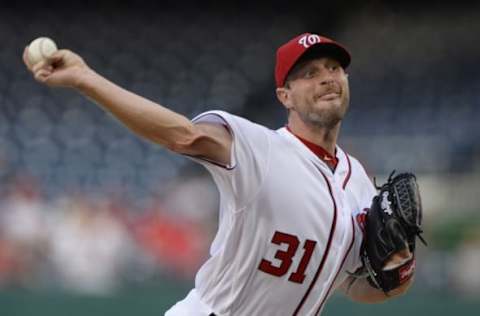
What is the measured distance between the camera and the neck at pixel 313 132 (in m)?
3.20

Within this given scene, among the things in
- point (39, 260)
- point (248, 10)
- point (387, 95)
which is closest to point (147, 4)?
point (248, 10)

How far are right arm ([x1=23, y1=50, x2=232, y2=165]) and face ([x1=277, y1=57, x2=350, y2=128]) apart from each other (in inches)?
20.3

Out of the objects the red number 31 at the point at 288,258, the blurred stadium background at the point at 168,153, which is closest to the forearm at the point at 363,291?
the red number 31 at the point at 288,258

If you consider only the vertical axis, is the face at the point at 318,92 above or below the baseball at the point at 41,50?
above

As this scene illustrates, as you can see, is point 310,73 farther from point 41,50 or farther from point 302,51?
point 41,50

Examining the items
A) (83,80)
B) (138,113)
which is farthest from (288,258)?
(83,80)

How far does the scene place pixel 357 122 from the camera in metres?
10.5

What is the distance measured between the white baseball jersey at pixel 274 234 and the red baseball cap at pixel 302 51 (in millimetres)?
218

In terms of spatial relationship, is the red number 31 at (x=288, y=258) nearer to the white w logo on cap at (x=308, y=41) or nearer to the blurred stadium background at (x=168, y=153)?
the white w logo on cap at (x=308, y=41)

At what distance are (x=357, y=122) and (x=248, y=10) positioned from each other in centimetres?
277

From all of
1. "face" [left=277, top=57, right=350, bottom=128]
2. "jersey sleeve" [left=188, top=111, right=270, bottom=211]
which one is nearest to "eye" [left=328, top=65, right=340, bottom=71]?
"face" [left=277, top=57, right=350, bottom=128]

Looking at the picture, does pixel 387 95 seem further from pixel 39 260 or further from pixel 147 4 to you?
pixel 39 260

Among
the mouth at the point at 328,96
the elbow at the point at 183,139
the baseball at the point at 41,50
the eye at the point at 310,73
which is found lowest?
the elbow at the point at 183,139

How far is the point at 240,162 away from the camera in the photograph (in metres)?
2.77
